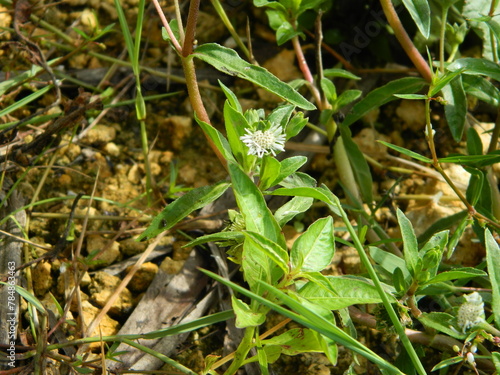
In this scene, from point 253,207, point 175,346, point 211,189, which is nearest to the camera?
point 253,207

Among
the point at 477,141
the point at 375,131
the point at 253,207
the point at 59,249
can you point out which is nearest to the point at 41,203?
the point at 59,249

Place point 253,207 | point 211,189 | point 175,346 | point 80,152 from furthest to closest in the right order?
point 80,152, point 175,346, point 211,189, point 253,207

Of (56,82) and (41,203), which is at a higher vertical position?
(56,82)

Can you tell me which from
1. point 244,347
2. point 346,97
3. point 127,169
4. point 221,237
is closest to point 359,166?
point 346,97

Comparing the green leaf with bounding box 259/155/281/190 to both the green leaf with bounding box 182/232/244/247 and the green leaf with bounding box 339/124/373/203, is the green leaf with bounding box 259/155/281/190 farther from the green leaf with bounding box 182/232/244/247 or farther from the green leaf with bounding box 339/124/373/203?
the green leaf with bounding box 339/124/373/203

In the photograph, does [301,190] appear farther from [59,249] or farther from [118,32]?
[118,32]

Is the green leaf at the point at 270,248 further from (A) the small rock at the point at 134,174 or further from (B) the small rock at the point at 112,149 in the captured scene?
Result: (B) the small rock at the point at 112,149

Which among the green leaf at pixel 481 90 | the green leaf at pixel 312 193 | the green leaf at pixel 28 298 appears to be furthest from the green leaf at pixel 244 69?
the green leaf at pixel 28 298
